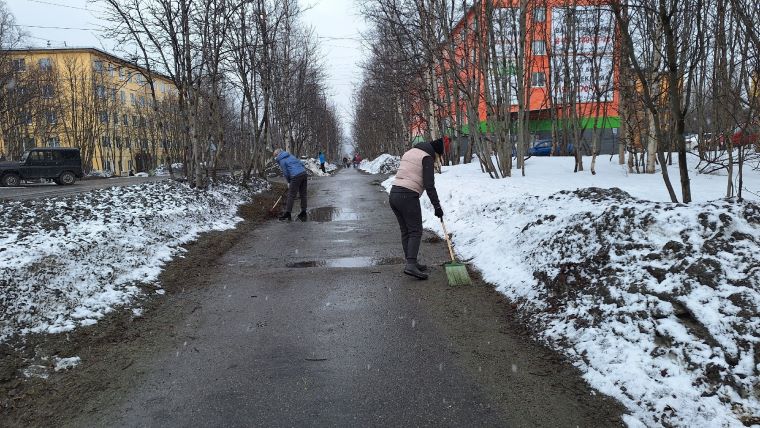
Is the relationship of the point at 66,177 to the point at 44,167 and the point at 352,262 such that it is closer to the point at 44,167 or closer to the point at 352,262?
the point at 44,167

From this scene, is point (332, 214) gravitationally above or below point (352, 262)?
above

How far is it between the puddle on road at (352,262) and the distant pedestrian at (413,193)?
80 centimetres

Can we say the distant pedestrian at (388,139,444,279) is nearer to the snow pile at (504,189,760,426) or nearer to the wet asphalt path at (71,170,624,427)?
the wet asphalt path at (71,170,624,427)

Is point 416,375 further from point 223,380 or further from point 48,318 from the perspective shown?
point 48,318

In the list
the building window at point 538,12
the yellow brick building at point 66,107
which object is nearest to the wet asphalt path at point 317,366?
the building window at point 538,12

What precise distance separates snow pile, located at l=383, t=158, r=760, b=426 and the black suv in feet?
88.3

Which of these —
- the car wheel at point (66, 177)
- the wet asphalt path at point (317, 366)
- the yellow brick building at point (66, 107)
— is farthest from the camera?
the yellow brick building at point (66, 107)

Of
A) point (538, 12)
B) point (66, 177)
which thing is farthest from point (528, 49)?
point (66, 177)

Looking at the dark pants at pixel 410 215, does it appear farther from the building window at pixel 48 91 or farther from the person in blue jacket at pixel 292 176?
the building window at pixel 48 91

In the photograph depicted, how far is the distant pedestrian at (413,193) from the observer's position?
21.4 ft

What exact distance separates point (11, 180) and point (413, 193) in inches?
1025

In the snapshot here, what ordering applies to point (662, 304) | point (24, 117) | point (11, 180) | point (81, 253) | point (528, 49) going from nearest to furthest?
point (662, 304)
point (81, 253)
point (528, 49)
point (11, 180)
point (24, 117)

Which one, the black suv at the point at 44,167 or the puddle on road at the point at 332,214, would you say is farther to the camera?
the black suv at the point at 44,167

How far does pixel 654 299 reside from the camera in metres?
3.70
